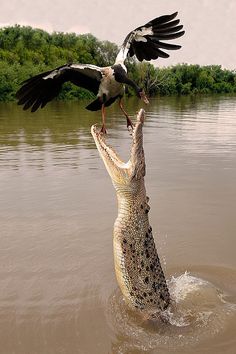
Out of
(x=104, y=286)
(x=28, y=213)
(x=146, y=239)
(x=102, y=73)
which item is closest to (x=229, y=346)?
(x=146, y=239)

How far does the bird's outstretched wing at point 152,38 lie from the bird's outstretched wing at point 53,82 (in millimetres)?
456

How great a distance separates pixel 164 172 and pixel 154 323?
7.20 meters

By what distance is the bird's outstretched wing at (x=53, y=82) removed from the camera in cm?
419

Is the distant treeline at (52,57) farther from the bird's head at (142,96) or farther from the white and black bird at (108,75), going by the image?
the bird's head at (142,96)

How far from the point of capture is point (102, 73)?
13.5 feet

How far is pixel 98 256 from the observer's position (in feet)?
21.4

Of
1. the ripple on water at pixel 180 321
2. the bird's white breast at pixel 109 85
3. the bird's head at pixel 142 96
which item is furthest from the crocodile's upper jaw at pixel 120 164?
the ripple on water at pixel 180 321

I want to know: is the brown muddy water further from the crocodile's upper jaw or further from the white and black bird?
the white and black bird

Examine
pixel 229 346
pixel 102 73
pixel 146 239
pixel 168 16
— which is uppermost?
pixel 168 16

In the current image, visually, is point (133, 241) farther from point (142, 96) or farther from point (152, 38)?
point (152, 38)

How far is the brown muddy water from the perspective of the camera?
457 cm

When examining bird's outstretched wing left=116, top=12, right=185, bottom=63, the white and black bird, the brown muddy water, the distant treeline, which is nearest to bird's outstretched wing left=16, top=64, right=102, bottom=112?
the white and black bird

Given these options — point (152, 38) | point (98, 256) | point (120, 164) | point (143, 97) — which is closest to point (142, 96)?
point (143, 97)

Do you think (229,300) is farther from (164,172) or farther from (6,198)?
(164,172)
